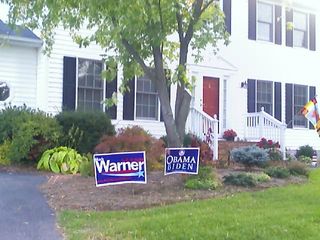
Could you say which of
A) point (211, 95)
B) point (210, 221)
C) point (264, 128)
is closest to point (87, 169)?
point (210, 221)

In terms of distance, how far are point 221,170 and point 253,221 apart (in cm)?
577

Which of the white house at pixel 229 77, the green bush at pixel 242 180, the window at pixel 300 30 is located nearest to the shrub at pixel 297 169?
the green bush at pixel 242 180

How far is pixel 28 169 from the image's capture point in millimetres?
13234

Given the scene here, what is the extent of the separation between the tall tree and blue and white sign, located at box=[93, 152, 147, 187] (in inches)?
53.0

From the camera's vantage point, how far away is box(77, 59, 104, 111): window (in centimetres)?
1606

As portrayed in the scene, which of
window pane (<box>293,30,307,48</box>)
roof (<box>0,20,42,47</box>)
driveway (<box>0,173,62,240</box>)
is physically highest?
window pane (<box>293,30,307,48</box>)

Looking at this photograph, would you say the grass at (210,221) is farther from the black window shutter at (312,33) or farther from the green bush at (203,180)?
the black window shutter at (312,33)

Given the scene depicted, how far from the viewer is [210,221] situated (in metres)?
7.36

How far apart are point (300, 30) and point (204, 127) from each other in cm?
774

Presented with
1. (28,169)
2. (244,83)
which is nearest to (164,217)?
(28,169)

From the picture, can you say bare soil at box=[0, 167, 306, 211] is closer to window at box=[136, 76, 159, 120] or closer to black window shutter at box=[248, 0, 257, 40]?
window at box=[136, 76, 159, 120]

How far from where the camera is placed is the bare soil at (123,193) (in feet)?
29.1

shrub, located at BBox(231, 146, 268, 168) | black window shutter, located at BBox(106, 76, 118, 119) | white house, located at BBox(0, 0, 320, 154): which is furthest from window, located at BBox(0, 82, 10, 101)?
shrub, located at BBox(231, 146, 268, 168)

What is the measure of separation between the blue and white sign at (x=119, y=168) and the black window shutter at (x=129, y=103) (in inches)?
299
